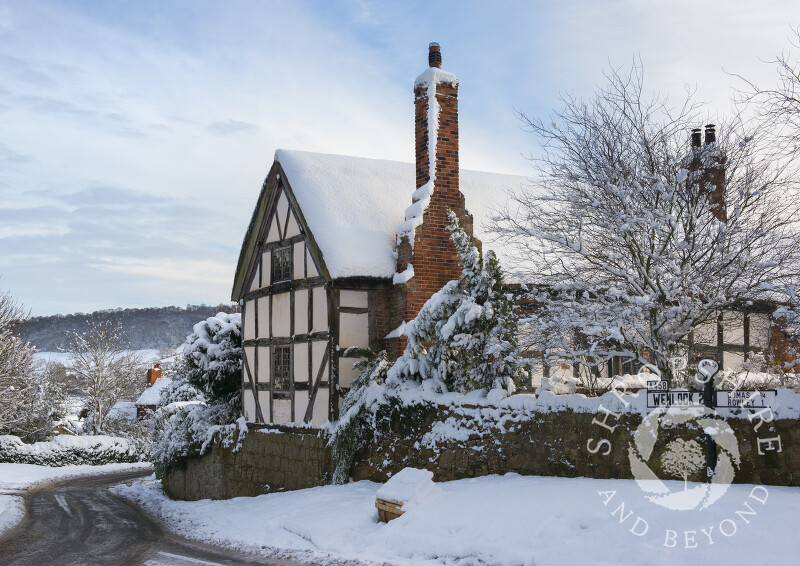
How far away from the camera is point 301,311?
18.2m

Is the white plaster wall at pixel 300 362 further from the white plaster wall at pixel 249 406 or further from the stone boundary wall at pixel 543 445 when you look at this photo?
the stone boundary wall at pixel 543 445

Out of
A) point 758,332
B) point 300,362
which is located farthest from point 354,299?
point 758,332

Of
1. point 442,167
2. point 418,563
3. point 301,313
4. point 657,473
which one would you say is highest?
point 442,167

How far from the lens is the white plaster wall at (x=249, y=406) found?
20.3 meters

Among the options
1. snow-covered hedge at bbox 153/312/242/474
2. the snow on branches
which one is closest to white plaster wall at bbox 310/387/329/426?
the snow on branches

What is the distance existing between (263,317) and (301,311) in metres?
2.35

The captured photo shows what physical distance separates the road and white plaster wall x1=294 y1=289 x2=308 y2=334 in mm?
5469

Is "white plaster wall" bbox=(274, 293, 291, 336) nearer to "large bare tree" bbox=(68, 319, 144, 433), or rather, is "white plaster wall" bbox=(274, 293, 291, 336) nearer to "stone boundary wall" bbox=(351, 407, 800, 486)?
"stone boundary wall" bbox=(351, 407, 800, 486)

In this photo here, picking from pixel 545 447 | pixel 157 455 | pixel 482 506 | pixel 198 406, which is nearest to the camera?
pixel 482 506

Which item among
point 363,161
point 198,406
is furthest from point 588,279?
point 198,406

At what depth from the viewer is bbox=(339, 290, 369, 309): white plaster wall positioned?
17.0 m

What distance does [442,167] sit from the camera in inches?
682

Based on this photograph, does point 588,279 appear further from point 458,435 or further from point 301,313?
point 301,313

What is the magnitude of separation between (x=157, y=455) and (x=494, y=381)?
51.2ft
